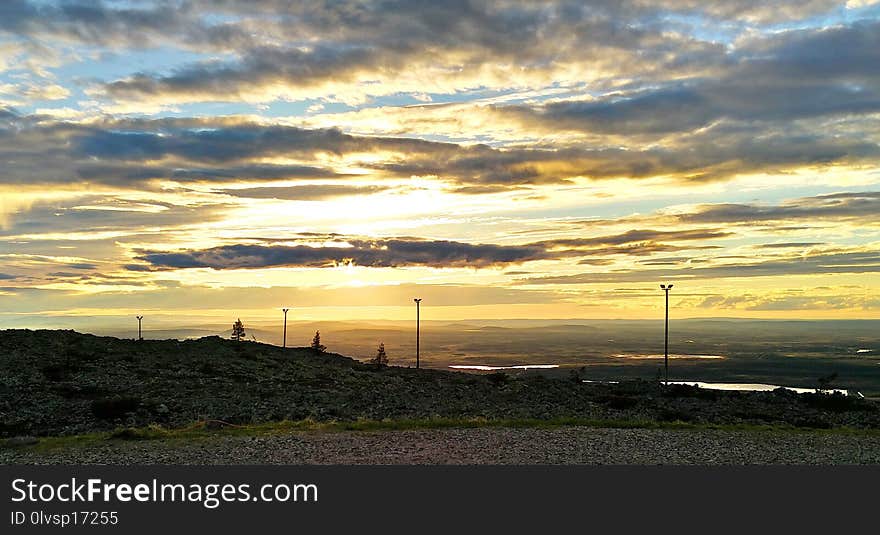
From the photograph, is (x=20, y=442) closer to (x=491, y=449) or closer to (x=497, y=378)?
(x=491, y=449)

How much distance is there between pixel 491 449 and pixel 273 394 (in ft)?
78.3

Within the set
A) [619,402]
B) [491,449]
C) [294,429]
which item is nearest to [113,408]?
[294,429]

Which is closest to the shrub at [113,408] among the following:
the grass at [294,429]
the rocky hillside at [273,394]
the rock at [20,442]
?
the rocky hillside at [273,394]

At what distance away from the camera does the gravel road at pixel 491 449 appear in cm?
2072

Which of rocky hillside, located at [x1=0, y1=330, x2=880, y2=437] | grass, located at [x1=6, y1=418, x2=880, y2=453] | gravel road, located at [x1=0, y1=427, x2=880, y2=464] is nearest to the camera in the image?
gravel road, located at [x1=0, y1=427, x2=880, y2=464]

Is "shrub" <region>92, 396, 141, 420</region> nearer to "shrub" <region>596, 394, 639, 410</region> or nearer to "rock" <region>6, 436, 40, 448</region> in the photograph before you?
"rock" <region>6, 436, 40, 448</region>

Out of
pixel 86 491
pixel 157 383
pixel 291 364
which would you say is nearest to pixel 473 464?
pixel 86 491

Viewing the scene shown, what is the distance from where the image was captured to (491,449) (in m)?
22.3

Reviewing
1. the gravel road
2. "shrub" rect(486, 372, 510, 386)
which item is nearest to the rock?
the gravel road

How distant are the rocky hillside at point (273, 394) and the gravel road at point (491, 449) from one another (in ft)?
24.7

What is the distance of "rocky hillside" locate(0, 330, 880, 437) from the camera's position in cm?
3416

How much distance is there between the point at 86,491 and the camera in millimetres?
15734

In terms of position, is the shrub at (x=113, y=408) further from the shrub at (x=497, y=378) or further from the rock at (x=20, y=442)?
the shrub at (x=497, y=378)

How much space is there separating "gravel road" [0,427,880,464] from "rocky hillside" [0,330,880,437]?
7.53 meters
